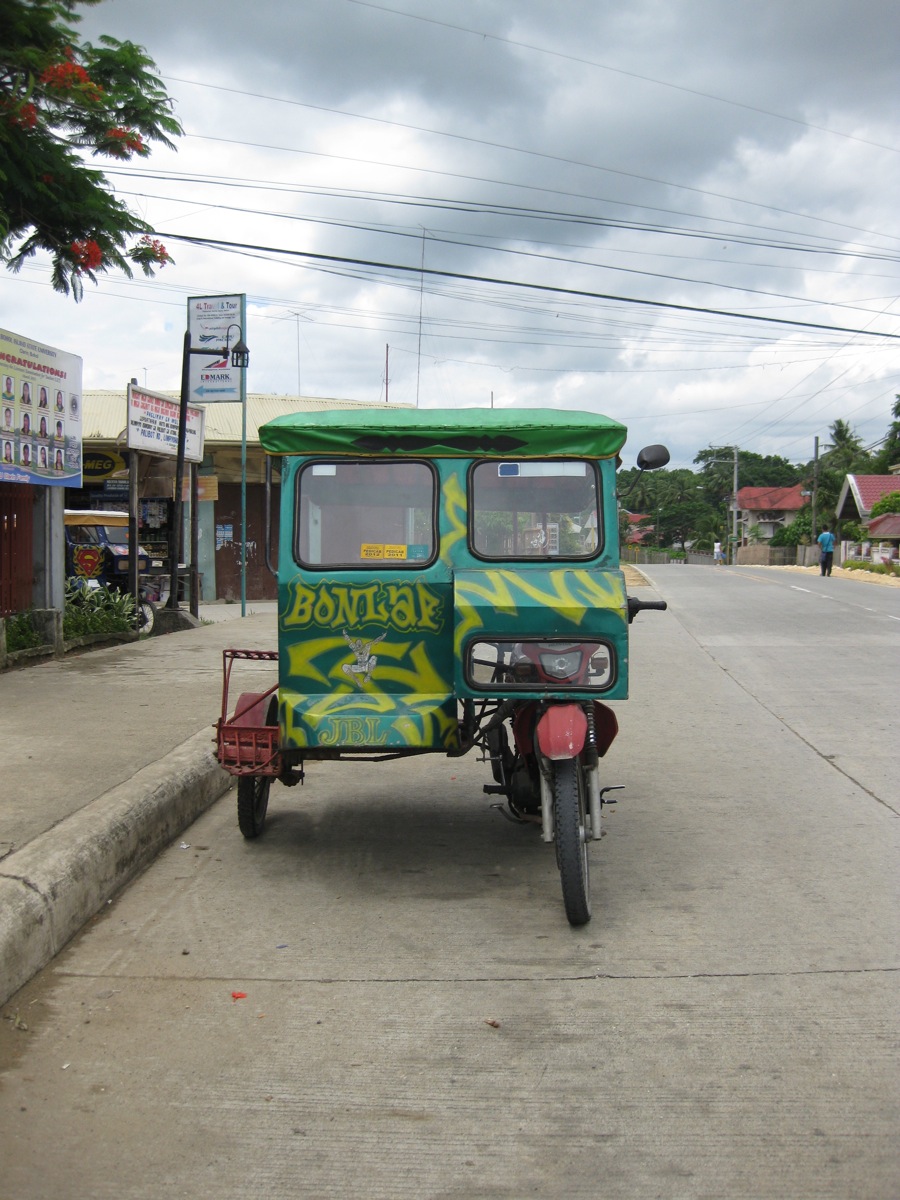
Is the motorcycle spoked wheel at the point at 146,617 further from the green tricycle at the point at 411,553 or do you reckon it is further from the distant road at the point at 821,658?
the green tricycle at the point at 411,553

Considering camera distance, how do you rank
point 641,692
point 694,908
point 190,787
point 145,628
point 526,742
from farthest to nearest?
point 145,628 < point 641,692 < point 190,787 < point 526,742 < point 694,908

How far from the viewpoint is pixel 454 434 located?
550 centimetres

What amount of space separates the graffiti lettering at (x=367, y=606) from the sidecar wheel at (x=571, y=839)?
1072mm

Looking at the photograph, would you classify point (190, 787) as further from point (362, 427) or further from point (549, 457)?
point (549, 457)

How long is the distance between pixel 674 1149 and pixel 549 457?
3245 mm

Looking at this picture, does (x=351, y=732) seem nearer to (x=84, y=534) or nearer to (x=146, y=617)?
(x=146, y=617)

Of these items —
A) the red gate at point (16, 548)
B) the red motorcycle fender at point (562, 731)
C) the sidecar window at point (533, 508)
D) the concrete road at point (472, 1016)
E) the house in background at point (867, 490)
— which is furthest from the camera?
the house in background at point (867, 490)

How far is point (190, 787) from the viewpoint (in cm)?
686

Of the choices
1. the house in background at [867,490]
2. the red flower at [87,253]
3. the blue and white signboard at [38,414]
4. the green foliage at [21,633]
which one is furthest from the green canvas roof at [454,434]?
the house in background at [867,490]

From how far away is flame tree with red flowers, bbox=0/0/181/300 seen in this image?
8.36 m

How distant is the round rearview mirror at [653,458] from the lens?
5.53 meters

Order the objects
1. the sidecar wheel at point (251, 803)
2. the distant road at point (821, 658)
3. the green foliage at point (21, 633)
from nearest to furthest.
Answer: the sidecar wheel at point (251, 803) < the distant road at point (821, 658) < the green foliage at point (21, 633)

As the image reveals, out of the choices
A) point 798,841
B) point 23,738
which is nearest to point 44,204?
point 23,738

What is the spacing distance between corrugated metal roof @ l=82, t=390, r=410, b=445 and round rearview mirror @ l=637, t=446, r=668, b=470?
2048 cm
